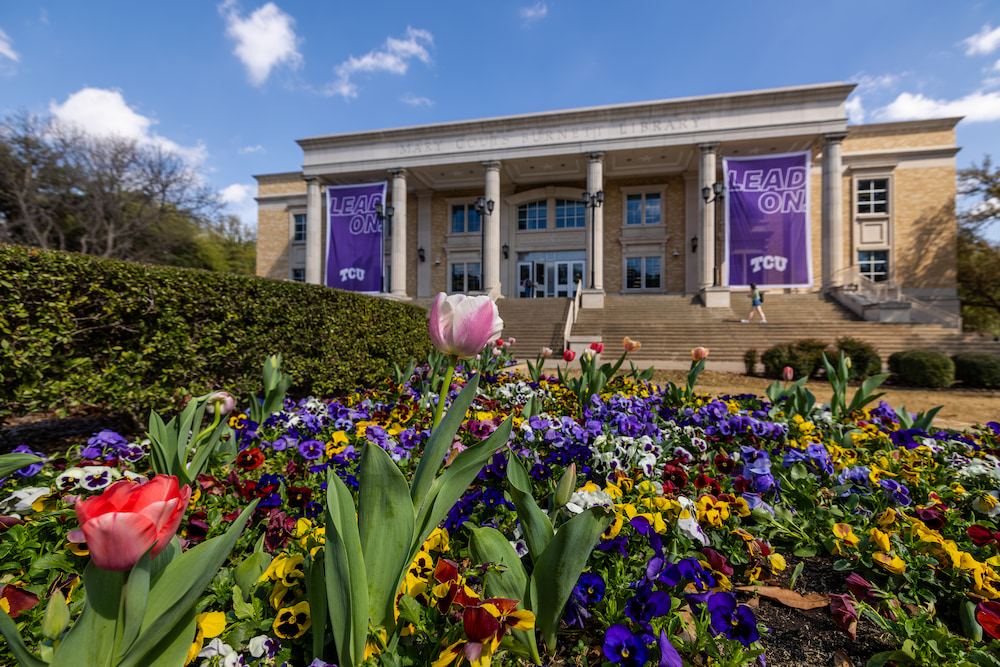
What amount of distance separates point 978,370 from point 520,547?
42.5 ft

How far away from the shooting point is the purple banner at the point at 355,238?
67.3ft

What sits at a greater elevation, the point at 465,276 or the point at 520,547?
the point at 465,276

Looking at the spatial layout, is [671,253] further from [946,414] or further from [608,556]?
[608,556]

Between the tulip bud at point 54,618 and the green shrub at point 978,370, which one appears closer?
the tulip bud at point 54,618

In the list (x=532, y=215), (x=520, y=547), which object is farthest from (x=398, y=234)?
(x=520, y=547)

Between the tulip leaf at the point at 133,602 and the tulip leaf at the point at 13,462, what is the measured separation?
0.72 metres

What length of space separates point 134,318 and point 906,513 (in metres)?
5.29

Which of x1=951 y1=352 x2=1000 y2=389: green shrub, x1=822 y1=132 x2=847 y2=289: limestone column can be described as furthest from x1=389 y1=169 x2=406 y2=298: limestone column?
x1=951 y1=352 x2=1000 y2=389: green shrub

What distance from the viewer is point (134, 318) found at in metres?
3.48

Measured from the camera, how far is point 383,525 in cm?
109

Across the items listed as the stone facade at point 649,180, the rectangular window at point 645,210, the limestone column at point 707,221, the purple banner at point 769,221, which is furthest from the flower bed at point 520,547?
the rectangular window at point 645,210

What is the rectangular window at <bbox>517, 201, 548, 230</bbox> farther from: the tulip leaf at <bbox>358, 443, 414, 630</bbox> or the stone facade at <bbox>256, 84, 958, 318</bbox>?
the tulip leaf at <bbox>358, 443, 414, 630</bbox>

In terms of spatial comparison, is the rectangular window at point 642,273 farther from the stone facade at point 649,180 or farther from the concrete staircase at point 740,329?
the concrete staircase at point 740,329

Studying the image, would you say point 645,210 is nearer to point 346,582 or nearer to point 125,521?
point 346,582
